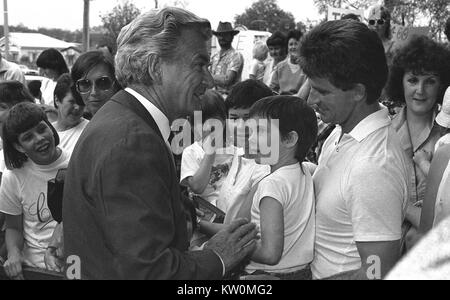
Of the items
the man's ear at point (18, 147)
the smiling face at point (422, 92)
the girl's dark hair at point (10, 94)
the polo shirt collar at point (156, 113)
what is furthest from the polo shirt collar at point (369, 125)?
the girl's dark hair at point (10, 94)

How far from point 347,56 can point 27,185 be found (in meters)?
2.25

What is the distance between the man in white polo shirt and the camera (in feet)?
6.40

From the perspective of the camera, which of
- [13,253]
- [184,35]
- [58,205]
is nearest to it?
[184,35]

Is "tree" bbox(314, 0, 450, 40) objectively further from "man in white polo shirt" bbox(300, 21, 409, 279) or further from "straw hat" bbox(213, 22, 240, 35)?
"man in white polo shirt" bbox(300, 21, 409, 279)

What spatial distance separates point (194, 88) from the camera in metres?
2.00

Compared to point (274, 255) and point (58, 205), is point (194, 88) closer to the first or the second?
point (274, 255)

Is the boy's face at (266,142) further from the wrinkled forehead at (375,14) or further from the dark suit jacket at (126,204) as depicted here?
the wrinkled forehead at (375,14)

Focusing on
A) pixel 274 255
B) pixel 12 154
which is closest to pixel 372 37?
pixel 274 255

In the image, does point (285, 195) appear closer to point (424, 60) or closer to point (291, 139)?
point (291, 139)

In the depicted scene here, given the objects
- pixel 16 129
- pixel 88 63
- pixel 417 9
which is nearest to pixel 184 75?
pixel 88 63

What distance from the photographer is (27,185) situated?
3.38 metres

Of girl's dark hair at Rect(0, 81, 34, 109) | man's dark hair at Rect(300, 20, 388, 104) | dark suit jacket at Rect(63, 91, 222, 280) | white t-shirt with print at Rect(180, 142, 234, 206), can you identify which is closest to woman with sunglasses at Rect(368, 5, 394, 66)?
white t-shirt with print at Rect(180, 142, 234, 206)

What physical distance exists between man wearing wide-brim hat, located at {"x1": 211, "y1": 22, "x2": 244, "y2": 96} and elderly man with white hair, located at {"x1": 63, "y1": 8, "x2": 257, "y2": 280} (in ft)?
→ 17.2
